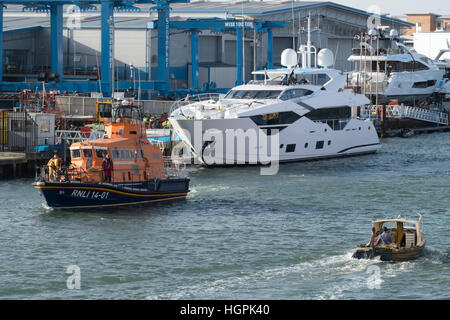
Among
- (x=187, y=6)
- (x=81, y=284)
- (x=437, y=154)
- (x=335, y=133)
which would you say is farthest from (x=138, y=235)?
(x=187, y=6)

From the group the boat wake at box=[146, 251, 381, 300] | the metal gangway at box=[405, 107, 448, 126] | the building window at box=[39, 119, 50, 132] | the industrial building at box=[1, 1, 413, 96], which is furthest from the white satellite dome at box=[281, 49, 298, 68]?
the boat wake at box=[146, 251, 381, 300]

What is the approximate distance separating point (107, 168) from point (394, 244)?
40.7 feet

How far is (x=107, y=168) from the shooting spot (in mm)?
33812

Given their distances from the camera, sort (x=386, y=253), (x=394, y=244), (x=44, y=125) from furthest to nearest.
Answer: (x=44, y=125) < (x=394, y=244) < (x=386, y=253)

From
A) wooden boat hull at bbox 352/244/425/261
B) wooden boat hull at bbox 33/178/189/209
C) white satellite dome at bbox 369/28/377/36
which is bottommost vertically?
wooden boat hull at bbox 352/244/425/261

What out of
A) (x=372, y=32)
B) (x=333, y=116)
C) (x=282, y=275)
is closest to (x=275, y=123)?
(x=333, y=116)

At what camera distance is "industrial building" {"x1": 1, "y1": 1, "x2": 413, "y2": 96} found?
78000 millimetres

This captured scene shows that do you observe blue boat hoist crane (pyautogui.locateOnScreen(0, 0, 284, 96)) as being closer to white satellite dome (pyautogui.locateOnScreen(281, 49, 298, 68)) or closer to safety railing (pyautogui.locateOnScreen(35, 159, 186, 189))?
white satellite dome (pyautogui.locateOnScreen(281, 49, 298, 68))

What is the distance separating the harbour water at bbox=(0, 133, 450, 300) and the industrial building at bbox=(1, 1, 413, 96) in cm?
3138

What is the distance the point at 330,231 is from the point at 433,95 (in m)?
52.3

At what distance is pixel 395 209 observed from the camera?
34875mm

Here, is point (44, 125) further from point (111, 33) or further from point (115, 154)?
point (111, 33)

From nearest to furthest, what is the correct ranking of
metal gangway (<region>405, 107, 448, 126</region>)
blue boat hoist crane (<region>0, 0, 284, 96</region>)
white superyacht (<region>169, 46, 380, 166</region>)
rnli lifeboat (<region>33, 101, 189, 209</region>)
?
rnli lifeboat (<region>33, 101, 189, 209</region>) < white superyacht (<region>169, 46, 380, 166</region>) < blue boat hoist crane (<region>0, 0, 284, 96</region>) < metal gangway (<region>405, 107, 448, 126</region>)
